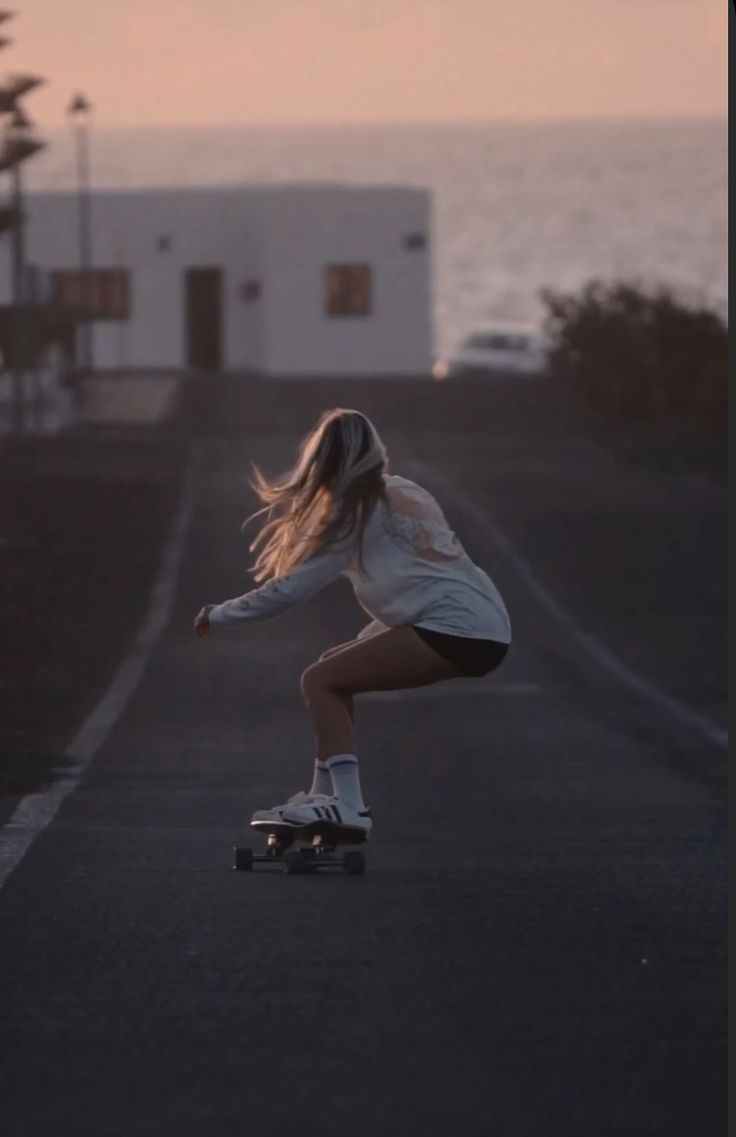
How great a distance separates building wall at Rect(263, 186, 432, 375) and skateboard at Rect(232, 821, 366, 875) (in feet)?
180

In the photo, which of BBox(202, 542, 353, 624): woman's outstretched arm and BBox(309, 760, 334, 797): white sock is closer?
BBox(202, 542, 353, 624): woman's outstretched arm

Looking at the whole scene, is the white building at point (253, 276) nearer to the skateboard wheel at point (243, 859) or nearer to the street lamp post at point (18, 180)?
the street lamp post at point (18, 180)

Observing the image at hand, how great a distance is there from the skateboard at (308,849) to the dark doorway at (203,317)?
180ft

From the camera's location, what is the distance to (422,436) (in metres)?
44.8

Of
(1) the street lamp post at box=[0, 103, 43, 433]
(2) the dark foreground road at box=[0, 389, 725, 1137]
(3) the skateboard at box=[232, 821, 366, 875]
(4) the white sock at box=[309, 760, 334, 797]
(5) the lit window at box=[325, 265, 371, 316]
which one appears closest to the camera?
(2) the dark foreground road at box=[0, 389, 725, 1137]

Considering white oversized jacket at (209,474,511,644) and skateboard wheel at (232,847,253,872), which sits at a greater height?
white oversized jacket at (209,474,511,644)

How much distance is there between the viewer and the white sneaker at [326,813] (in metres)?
8.91

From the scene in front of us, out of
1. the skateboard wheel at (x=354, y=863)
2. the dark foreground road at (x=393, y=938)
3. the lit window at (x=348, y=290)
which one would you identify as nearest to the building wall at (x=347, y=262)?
the lit window at (x=348, y=290)

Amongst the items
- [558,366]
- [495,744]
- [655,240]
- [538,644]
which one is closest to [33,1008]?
[495,744]

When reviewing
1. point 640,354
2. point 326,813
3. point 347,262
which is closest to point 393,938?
point 326,813

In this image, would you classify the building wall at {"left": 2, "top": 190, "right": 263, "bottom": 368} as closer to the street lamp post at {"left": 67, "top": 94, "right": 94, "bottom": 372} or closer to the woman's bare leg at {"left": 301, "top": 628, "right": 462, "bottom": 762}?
the street lamp post at {"left": 67, "top": 94, "right": 94, "bottom": 372}

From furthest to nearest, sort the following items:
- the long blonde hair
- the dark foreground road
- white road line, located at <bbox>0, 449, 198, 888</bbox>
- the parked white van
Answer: the parked white van → white road line, located at <bbox>0, 449, 198, 888</bbox> → the long blonde hair → the dark foreground road

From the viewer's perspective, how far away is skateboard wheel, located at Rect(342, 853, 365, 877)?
8.83 metres

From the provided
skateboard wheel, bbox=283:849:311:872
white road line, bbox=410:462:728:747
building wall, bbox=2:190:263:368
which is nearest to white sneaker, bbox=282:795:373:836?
skateboard wheel, bbox=283:849:311:872
